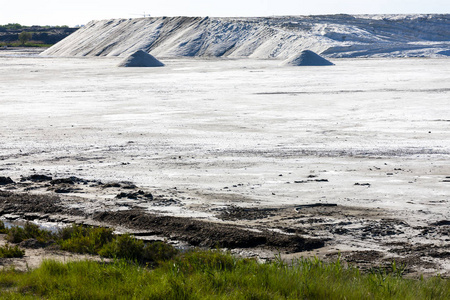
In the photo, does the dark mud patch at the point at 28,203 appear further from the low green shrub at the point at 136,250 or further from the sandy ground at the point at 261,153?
the low green shrub at the point at 136,250

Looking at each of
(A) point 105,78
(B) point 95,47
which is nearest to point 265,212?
(A) point 105,78

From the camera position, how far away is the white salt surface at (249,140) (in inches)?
377

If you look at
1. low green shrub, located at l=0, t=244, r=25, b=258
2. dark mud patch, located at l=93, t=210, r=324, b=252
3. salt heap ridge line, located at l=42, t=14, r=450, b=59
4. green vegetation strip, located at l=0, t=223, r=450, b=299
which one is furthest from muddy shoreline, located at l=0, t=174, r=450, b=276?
salt heap ridge line, located at l=42, t=14, r=450, b=59

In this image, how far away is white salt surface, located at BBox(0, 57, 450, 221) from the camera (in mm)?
9578

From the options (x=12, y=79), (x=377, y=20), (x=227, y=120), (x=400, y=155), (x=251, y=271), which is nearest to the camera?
(x=251, y=271)

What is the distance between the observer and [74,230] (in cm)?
708

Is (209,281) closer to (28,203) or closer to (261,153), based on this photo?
(28,203)

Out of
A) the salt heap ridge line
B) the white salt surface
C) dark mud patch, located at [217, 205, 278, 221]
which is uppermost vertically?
the salt heap ridge line

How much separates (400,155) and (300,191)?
3.84m

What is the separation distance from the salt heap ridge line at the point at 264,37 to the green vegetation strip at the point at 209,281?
184 ft

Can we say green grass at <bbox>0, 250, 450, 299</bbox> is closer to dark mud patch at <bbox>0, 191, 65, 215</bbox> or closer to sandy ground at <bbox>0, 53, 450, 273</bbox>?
sandy ground at <bbox>0, 53, 450, 273</bbox>

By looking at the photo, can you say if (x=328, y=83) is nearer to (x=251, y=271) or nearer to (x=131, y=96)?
(x=131, y=96)

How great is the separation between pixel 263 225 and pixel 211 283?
2.40 meters

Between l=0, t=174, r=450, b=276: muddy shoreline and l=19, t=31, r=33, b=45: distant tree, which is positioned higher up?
l=19, t=31, r=33, b=45: distant tree
